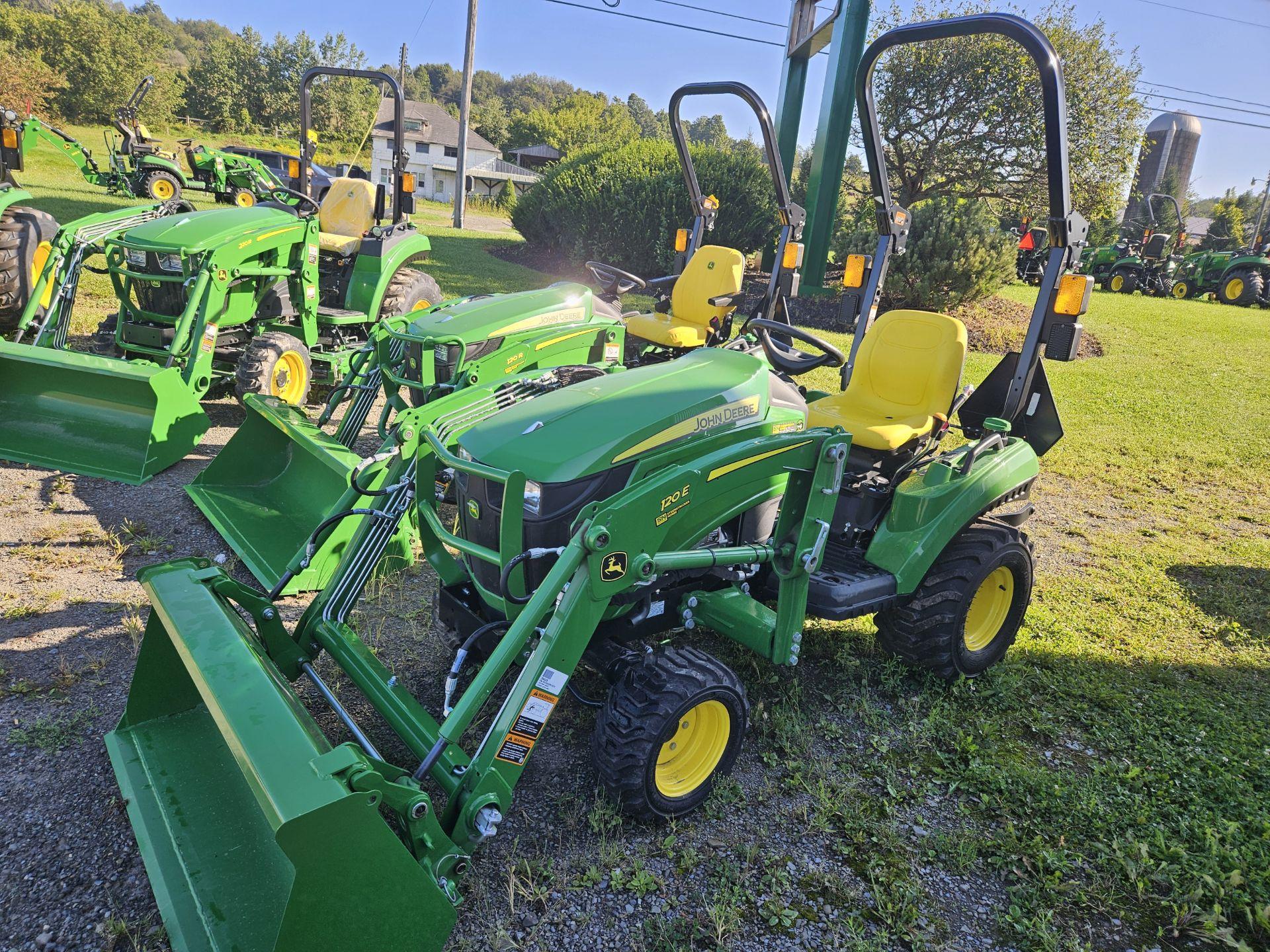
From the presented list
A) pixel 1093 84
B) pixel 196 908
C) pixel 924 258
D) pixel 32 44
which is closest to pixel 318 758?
pixel 196 908

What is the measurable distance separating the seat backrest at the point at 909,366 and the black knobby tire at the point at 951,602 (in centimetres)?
74

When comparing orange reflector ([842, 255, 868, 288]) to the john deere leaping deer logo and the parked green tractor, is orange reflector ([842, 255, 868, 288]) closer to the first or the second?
the john deere leaping deer logo

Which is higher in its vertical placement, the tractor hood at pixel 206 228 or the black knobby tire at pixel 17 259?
the tractor hood at pixel 206 228

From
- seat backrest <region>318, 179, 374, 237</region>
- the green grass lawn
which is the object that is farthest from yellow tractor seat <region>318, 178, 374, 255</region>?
the green grass lawn

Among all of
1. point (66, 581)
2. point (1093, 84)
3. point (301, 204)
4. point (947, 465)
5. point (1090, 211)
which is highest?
point (1093, 84)

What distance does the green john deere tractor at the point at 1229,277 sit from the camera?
19.7 metres

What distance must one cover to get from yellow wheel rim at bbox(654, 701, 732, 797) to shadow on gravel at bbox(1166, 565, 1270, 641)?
11.5 feet

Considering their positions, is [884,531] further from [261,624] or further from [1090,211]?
[1090,211]

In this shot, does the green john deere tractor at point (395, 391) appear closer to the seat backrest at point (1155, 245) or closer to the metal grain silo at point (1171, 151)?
the seat backrest at point (1155, 245)

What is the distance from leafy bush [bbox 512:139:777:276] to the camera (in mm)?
15094

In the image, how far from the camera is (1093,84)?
16.0 meters

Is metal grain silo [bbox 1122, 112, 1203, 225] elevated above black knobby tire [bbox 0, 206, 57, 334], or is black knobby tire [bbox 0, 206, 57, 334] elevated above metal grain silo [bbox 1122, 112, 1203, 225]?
metal grain silo [bbox 1122, 112, 1203, 225]

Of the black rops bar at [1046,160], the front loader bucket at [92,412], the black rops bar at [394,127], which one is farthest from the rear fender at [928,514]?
the black rops bar at [394,127]

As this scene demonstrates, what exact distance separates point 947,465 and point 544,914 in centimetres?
235
